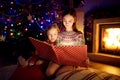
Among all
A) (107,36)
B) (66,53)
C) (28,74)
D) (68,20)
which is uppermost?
(68,20)

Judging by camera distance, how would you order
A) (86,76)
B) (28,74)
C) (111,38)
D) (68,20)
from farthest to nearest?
(111,38) < (68,20) < (28,74) < (86,76)

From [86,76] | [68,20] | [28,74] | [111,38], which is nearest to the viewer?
[86,76]

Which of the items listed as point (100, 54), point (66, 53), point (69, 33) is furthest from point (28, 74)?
point (100, 54)

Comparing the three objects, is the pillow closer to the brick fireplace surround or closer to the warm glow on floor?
Result: the brick fireplace surround

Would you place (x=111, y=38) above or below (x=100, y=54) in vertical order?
above

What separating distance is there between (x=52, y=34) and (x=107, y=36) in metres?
1.64

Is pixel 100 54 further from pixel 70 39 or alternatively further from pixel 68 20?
pixel 68 20

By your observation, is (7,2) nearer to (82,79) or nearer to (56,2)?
(56,2)

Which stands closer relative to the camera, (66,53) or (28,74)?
(66,53)

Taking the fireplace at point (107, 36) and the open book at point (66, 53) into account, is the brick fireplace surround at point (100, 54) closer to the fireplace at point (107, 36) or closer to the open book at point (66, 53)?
the fireplace at point (107, 36)

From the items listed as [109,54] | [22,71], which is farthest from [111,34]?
[22,71]

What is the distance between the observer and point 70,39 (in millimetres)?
1817

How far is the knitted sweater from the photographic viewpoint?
1810 mm

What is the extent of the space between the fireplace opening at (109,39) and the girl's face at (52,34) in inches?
58.3
